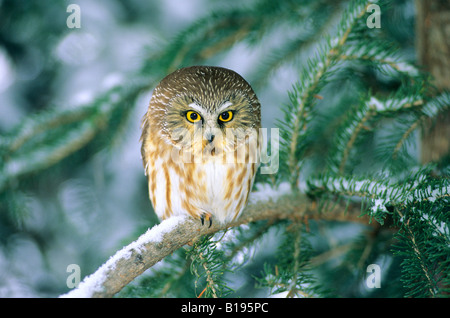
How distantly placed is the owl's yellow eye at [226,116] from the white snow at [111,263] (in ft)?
1.30

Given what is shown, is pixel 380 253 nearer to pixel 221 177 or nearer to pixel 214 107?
pixel 221 177

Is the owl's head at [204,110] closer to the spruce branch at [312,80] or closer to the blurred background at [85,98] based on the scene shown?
the spruce branch at [312,80]

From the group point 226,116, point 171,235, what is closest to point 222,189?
point 226,116

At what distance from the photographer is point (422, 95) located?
4.35 ft

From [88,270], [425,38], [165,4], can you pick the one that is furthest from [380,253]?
[165,4]

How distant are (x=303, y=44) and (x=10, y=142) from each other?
4.24 ft

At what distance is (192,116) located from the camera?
53.9 inches

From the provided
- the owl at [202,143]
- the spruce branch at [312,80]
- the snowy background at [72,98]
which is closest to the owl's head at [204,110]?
the owl at [202,143]

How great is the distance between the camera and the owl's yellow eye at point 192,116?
4.45ft

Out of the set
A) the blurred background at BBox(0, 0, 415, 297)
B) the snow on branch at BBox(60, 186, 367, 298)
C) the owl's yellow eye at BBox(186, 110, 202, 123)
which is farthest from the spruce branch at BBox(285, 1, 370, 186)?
the blurred background at BBox(0, 0, 415, 297)

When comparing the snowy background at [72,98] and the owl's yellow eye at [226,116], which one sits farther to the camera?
the snowy background at [72,98]

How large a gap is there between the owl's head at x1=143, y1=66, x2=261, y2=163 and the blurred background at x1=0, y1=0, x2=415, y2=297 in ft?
1.04

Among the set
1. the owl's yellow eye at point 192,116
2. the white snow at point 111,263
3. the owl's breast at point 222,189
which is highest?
the owl's yellow eye at point 192,116

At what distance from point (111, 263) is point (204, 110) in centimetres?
59
